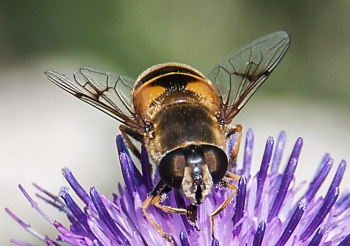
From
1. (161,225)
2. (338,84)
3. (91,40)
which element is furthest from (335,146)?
(161,225)

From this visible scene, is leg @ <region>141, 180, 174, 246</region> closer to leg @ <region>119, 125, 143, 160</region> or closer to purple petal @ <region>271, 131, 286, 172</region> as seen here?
leg @ <region>119, 125, 143, 160</region>

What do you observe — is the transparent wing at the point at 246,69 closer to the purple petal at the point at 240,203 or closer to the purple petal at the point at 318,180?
the purple petal at the point at 240,203

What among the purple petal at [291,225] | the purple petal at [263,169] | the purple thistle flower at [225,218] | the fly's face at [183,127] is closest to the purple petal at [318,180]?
the purple thistle flower at [225,218]

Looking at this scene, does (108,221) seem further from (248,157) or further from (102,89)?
(248,157)

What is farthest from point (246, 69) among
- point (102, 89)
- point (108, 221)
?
point (108, 221)

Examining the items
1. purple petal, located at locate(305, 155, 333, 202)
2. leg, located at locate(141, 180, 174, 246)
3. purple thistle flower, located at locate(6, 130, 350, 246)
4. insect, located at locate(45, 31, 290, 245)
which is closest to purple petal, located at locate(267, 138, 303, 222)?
purple thistle flower, located at locate(6, 130, 350, 246)
